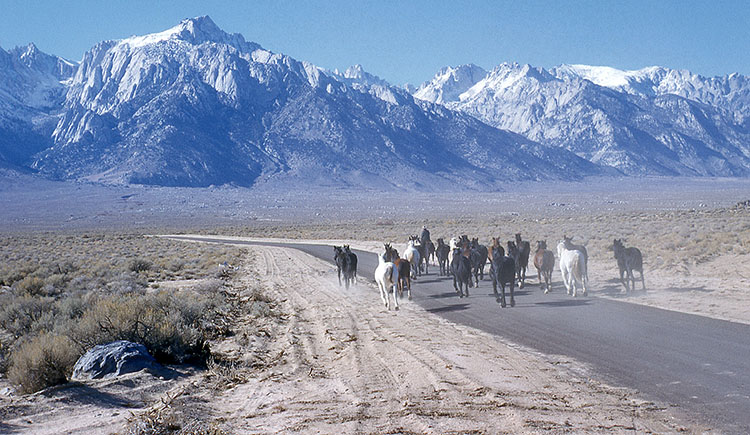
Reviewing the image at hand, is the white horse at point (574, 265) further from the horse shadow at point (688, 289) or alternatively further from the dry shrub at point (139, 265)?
the dry shrub at point (139, 265)

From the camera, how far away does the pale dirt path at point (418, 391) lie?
6.59 meters

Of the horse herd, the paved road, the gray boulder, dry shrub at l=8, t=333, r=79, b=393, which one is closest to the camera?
the paved road

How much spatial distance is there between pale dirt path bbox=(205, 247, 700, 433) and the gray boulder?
1.75 metres

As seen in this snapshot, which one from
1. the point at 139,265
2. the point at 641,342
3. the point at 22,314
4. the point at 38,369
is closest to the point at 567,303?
the point at 641,342

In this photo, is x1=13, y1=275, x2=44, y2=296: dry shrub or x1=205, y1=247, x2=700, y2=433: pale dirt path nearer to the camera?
x1=205, y1=247, x2=700, y2=433: pale dirt path

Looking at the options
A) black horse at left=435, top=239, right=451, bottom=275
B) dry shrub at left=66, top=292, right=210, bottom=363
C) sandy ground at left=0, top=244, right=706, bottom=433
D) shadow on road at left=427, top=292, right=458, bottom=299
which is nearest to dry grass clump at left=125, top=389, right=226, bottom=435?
sandy ground at left=0, top=244, right=706, bottom=433

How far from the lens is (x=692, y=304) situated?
1417 cm

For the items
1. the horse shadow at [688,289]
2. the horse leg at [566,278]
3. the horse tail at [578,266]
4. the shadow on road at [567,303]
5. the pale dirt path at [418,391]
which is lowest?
the pale dirt path at [418,391]

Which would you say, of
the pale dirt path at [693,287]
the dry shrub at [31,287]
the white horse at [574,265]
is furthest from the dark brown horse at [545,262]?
the dry shrub at [31,287]

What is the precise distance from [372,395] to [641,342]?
17.6 feet

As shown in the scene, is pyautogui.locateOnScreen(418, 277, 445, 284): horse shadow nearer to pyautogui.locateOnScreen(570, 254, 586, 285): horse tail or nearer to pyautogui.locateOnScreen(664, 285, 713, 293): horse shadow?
pyautogui.locateOnScreen(570, 254, 586, 285): horse tail

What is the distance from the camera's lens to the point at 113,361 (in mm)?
8906

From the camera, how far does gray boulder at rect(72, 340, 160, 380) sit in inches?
344

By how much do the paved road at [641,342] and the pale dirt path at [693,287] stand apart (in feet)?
2.64
